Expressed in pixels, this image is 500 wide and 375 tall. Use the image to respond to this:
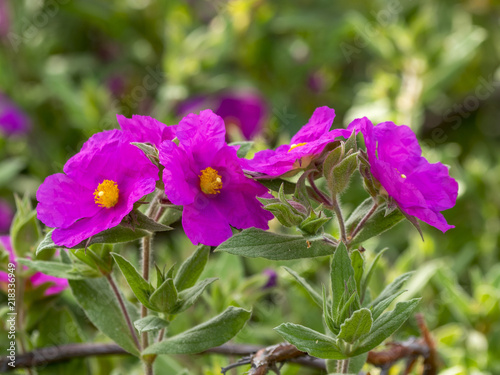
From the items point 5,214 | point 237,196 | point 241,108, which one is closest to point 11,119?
point 5,214

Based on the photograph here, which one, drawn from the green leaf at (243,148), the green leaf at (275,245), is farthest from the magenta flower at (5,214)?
the green leaf at (275,245)

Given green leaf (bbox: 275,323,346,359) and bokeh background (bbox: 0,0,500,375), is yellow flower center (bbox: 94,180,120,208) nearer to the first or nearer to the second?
green leaf (bbox: 275,323,346,359)

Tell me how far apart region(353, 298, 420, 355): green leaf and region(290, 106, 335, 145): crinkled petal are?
279 millimetres

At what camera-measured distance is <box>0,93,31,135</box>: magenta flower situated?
244cm

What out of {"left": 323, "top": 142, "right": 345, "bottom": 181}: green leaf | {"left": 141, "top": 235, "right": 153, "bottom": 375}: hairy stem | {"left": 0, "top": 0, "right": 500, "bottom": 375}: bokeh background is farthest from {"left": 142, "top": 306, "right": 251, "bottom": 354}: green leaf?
{"left": 0, "top": 0, "right": 500, "bottom": 375}: bokeh background

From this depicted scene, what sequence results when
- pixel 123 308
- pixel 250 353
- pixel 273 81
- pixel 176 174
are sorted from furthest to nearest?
pixel 273 81 < pixel 250 353 < pixel 123 308 < pixel 176 174

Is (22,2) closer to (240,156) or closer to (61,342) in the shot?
(61,342)

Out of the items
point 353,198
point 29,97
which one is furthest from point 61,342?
point 29,97

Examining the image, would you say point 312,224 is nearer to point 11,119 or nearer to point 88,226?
point 88,226

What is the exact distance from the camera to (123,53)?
9.30ft

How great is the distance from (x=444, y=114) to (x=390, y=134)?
169 centimetres

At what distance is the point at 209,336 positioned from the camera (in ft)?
3.42

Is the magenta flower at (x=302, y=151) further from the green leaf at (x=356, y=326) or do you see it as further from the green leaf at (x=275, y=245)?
the green leaf at (x=356, y=326)

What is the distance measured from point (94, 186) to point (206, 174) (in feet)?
0.58
